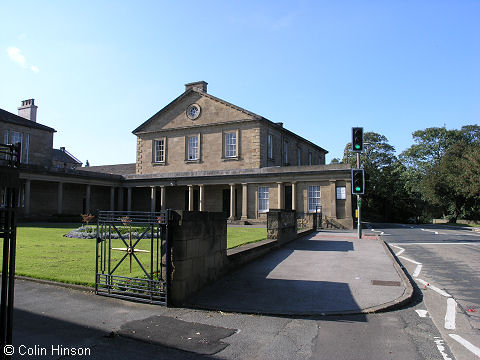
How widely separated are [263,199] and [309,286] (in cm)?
2648

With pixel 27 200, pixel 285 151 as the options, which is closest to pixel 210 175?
pixel 285 151

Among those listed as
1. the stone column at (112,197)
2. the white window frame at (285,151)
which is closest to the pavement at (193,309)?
the stone column at (112,197)

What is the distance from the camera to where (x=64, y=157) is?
206ft

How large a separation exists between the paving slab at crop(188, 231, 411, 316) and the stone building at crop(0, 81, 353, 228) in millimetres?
20147

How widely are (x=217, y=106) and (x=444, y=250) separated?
29054 mm

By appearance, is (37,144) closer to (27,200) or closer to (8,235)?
(27,200)

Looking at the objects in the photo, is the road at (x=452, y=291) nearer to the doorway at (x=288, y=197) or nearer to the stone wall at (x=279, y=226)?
the stone wall at (x=279, y=226)

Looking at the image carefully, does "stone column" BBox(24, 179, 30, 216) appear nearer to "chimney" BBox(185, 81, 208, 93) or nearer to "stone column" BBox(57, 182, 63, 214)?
"stone column" BBox(57, 182, 63, 214)

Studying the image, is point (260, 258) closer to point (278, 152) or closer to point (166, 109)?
point (278, 152)

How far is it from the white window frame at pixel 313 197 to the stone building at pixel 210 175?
89 millimetres

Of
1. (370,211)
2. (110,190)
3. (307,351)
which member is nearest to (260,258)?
(307,351)

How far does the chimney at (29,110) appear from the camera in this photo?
4744 centimetres

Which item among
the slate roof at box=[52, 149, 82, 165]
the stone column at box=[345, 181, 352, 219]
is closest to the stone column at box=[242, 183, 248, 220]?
the stone column at box=[345, 181, 352, 219]

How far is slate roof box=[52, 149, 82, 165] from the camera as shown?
6125 centimetres
